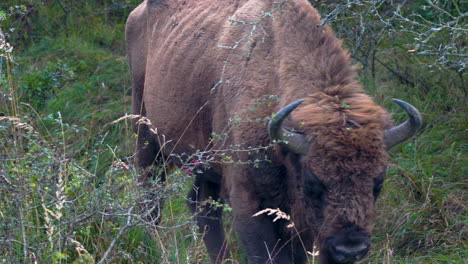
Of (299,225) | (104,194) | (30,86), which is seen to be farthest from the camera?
(30,86)

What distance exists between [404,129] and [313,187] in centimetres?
65

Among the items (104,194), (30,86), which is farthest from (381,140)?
(30,86)

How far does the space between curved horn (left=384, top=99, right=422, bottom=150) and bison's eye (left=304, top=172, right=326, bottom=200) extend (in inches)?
18.9

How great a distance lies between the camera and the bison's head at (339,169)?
370 cm

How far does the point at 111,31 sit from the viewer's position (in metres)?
8.78

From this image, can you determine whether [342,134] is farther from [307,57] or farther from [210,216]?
[210,216]

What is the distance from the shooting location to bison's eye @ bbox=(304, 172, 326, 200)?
12.6 feet

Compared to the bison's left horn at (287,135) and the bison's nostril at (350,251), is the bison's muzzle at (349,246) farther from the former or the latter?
the bison's left horn at (287,135)

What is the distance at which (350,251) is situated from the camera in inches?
144

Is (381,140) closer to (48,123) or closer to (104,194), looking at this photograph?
(104,194)

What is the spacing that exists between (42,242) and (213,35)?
2091 millimetres

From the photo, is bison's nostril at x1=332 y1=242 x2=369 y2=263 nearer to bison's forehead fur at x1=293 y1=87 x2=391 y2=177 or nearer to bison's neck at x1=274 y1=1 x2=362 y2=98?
bison's forehead fur at x1=293 y1=87 x2=391 y2=177

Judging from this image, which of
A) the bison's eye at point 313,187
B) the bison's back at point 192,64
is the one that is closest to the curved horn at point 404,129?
the bison's eye at point 313,187

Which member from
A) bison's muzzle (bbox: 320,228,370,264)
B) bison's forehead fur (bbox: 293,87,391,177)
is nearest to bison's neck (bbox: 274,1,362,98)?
bison's forehead fur (bbox: 293,87,391,177)
